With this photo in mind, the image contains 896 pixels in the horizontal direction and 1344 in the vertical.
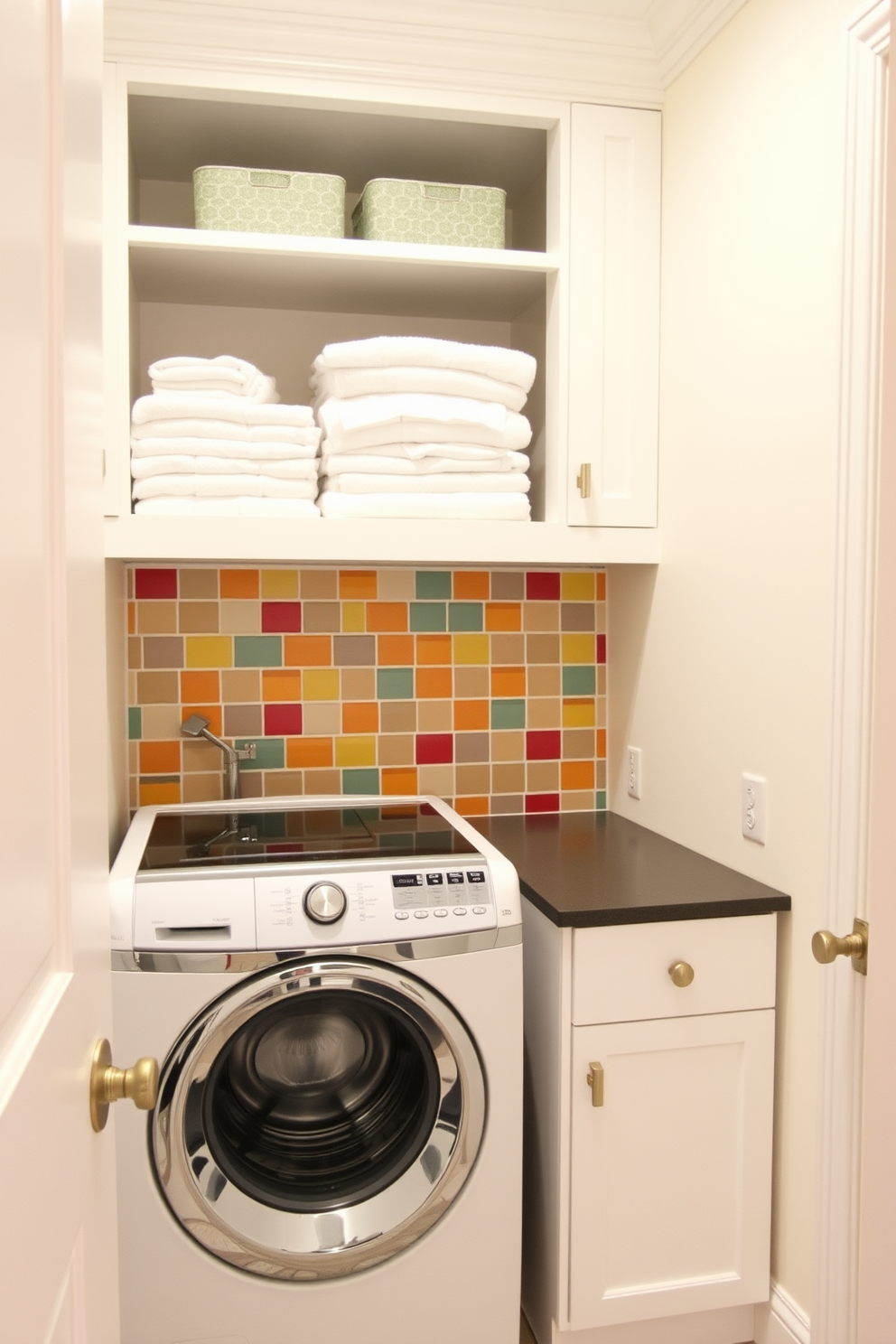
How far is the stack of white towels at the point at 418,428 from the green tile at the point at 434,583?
0.39 m

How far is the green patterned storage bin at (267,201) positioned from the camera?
1.91 metres

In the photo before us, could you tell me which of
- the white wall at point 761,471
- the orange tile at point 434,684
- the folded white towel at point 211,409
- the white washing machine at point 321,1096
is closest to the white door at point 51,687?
the white washing machine at point 321,1096

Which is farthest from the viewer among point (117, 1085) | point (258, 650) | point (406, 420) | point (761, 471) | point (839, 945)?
point (258, 650)

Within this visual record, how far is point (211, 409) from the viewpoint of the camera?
6.08 ft

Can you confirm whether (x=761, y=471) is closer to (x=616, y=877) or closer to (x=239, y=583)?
(x=616, y=877)

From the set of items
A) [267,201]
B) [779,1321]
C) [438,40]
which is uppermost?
[438,40]

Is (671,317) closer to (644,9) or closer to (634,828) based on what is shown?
(644,9)

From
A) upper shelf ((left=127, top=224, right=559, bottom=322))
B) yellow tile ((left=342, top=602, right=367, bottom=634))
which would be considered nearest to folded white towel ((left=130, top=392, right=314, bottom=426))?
upper shelf ((left=127, top=224, right=559, bottom=322))

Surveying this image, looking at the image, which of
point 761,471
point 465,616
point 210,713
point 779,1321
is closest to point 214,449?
point 210,713

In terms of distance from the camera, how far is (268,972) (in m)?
1.59

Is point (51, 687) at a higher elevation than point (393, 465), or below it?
below

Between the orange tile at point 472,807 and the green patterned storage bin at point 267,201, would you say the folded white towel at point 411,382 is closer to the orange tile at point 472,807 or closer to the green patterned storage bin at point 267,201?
the green patterned storage bin at point 267,201

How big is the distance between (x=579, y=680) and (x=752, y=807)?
0.75 metres

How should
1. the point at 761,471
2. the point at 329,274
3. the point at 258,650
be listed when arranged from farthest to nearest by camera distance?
the point at 258,650 → the point at 329,274 → the point at 761,471
